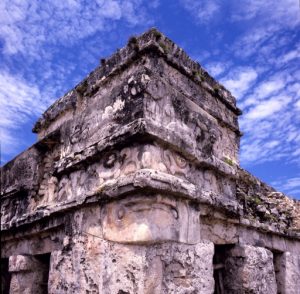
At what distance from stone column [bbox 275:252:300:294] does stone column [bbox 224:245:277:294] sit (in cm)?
56

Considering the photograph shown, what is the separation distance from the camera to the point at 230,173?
3.04 meters

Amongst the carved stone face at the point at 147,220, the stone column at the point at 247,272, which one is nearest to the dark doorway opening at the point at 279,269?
the stone column at the point at 247,272

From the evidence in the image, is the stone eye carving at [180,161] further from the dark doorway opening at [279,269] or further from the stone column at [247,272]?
the dark doorway opening at [279,269]

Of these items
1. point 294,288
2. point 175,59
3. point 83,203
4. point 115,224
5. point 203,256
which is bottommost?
point 294,288

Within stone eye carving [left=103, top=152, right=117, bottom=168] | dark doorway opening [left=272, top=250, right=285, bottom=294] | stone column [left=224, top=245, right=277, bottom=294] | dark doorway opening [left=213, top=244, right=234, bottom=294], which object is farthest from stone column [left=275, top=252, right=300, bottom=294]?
stone eye carving [left=103, top=152, right=117, bottom=168]

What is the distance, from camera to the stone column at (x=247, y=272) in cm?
284

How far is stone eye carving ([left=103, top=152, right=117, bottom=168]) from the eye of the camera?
2445mm

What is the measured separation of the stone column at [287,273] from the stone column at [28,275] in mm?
2541

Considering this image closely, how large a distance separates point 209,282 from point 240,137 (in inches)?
72.9

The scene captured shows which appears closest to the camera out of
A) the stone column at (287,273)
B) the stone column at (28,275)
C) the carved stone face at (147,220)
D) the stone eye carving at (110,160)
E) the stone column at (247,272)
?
the carved stone face at (147,220)

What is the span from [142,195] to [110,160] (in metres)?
0.50

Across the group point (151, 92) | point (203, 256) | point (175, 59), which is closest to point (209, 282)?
point (203, 256)

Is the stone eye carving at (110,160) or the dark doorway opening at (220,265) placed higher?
the stone eye carving at (110,160)

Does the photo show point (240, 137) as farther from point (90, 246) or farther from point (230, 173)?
point (90, 246)
